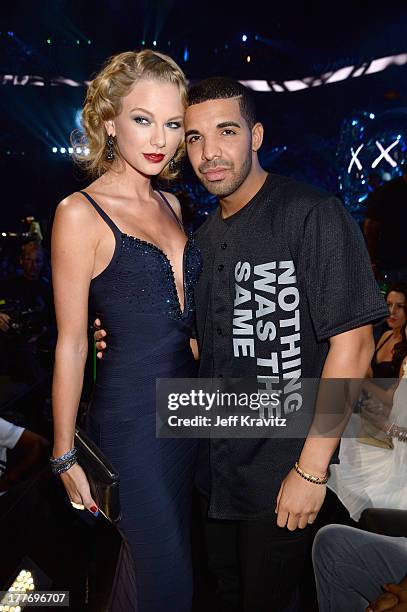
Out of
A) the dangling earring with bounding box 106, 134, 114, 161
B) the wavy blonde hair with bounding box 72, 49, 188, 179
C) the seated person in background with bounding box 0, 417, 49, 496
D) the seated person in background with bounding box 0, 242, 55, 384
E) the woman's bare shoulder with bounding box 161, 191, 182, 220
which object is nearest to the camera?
the wavy blonde hair with bounding box 72, 49, 188, 179

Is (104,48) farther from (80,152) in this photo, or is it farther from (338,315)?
(338,315)

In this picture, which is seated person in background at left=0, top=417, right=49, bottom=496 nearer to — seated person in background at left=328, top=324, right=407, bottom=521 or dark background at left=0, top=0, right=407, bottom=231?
seated person in background at left=328, top=324, right=407, bottom=521

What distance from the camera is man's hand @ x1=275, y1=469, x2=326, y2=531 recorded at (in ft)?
4.90

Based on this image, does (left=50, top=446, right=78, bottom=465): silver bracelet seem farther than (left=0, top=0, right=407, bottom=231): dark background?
No

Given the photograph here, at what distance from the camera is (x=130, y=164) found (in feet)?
6.12

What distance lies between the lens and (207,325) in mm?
1820

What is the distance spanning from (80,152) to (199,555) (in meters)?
2.38

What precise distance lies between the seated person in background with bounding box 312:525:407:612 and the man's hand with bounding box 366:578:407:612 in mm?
141

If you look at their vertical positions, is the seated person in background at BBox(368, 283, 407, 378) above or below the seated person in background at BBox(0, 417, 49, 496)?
above

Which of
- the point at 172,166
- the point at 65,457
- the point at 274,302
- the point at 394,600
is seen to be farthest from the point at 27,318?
the point at 394,600

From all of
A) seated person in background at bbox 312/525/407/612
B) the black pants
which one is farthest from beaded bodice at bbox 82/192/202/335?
seated person in background at bbox 312/525/407/612

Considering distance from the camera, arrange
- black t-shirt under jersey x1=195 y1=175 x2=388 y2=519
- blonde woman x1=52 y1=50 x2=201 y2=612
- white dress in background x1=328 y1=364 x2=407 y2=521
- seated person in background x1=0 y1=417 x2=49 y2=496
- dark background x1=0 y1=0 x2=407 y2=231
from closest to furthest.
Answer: black t-shirt under jersey x1=195 y1=175 x2=388 y2=519
blonde woman x1=52 y1=50 x2=201 y2=612
white dress in background x1=328 y1=364 x2=407 y2=521
seated person in background x1=0 y1=417 x2=49 y2=496
dark background x1=0 y1=0 x2=407 y2=231

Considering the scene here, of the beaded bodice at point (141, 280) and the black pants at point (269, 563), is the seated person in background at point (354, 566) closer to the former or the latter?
the black pants at point (269, 563)

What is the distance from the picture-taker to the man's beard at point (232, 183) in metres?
1.68
